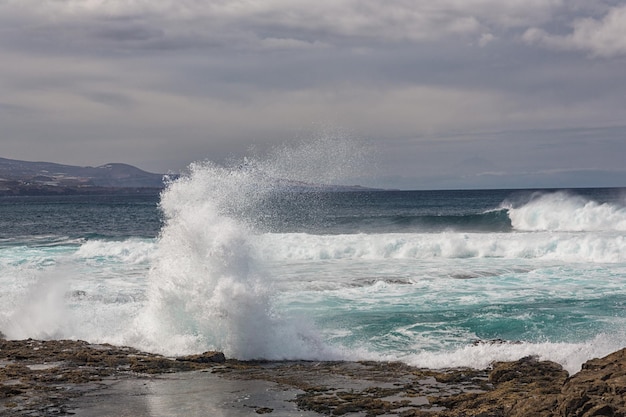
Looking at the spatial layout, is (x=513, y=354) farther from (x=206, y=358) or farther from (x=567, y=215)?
(x=567, y=215)

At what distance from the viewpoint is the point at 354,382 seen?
13.1 m

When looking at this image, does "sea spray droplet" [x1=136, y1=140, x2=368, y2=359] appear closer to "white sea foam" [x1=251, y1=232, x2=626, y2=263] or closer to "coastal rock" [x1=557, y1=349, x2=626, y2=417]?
"coastal rock" [x1=557, y1=349, x2=626, y2=417]

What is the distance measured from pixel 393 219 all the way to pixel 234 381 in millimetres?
53142

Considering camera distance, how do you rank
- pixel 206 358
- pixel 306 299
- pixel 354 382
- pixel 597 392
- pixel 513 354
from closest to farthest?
1. pixel 597 392
2. pixel 354 382
3. pixel 513 354
4. pixel 206 358
5. pixel 306 299

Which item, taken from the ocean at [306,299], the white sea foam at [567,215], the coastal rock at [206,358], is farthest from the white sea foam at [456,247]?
the coastal rock at [206,358]

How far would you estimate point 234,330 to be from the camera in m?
16.3

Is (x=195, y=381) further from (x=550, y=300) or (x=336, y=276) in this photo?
(x=336, y=276)

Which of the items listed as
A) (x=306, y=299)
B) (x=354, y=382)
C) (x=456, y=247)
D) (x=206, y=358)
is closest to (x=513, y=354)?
(x=354, y=382)

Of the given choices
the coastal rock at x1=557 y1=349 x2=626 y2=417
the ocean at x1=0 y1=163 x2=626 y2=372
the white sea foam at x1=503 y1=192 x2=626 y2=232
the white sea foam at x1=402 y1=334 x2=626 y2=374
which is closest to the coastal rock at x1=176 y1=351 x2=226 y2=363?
the ocean at x1=0 y1=163 x2=626 y2=372

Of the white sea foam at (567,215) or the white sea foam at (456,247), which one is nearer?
the white sea foam at (456,247)

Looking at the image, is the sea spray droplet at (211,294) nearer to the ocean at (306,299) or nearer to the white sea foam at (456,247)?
the ocean at (306,299)

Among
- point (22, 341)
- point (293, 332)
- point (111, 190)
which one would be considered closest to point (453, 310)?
point (293, 332)

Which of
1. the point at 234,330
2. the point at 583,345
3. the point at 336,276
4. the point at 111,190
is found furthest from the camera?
the point at 111,190

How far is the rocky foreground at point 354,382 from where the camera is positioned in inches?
375
